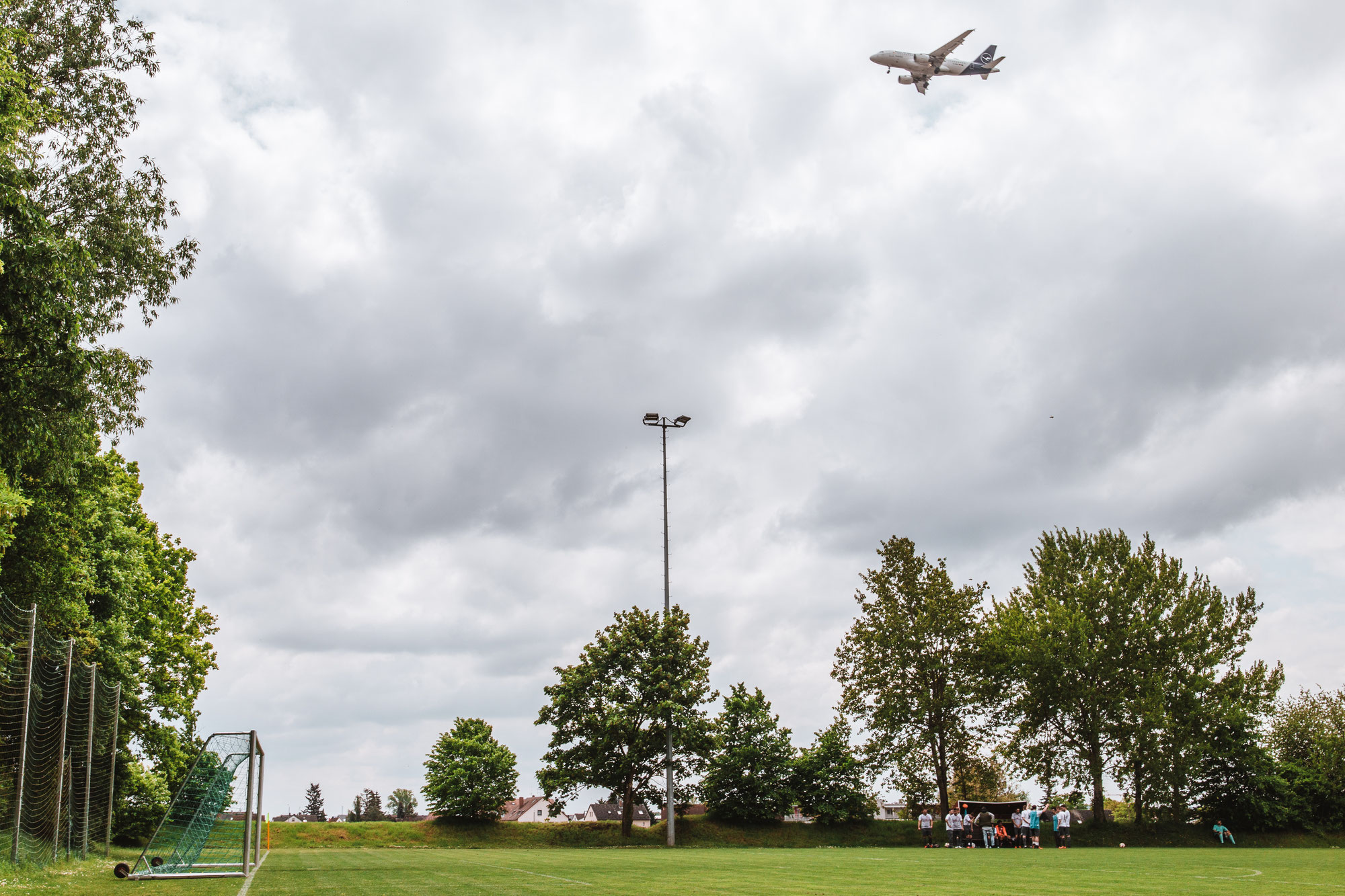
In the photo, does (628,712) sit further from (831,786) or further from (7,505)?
(7,505)

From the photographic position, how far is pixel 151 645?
116 feet

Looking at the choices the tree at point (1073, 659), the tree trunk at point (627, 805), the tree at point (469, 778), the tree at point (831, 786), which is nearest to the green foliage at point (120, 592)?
the tree at point (469, 778)

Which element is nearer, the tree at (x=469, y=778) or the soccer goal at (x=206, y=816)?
the soccer goal at (x=206, y=816)

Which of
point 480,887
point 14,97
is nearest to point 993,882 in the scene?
point 480,887

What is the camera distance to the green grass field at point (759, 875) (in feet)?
46.5

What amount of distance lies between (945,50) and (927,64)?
137 centimetres

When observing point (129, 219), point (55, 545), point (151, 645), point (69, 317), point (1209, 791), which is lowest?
point (1209, 791)

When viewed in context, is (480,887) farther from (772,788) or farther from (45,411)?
(772,788)

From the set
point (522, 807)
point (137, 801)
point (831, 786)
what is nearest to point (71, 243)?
point (137, 801)

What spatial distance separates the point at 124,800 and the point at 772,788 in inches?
1129

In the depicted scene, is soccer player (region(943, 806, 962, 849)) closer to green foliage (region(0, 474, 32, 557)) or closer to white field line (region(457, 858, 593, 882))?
white field line (region(457, 858, 593, 882))

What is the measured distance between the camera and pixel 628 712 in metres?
41.8

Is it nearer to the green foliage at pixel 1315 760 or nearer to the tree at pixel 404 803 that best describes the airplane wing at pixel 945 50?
the green foliage at pixel 1315 760

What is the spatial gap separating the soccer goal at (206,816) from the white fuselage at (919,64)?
44967mm
